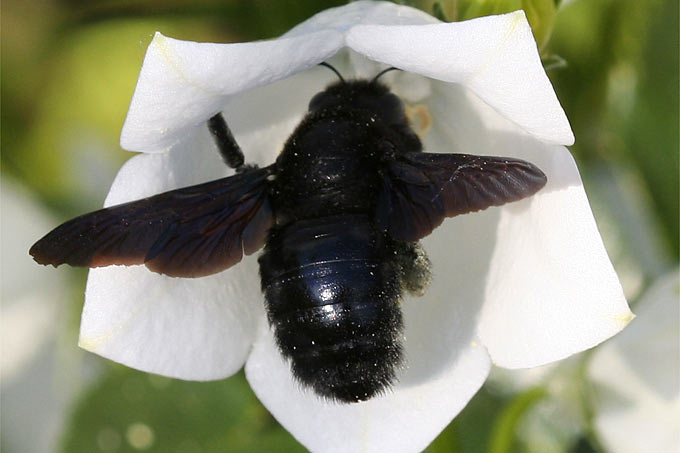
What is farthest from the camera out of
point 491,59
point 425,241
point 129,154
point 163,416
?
point 129,154

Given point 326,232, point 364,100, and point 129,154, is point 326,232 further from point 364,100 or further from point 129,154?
point 129,154

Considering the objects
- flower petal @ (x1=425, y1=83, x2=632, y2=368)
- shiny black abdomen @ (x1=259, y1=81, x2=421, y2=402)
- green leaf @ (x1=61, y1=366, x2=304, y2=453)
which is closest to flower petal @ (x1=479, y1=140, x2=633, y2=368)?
flower petal @ (x1=425, y1=83, x2=632, y2=368)

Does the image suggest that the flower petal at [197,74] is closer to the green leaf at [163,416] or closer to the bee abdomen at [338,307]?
the bee abdomen at [338,307]

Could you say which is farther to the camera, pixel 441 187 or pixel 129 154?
pixel 129 154

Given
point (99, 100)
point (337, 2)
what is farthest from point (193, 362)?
point (99, 100)

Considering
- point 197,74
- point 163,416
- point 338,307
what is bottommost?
point 163,416

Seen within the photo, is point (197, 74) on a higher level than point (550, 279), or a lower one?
higher

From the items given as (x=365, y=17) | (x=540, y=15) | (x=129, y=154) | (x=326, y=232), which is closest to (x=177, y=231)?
(x=326, y=232)
